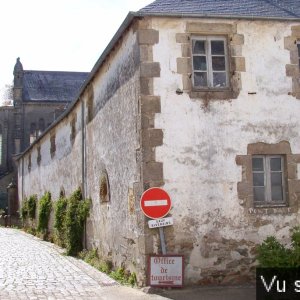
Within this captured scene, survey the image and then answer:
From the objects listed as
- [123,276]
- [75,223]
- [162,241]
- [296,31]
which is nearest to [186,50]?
[296,31]

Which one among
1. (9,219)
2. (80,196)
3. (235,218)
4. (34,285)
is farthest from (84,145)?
(9,219)

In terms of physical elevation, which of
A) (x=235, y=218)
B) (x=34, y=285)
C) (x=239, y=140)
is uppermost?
(x=239, y=140)

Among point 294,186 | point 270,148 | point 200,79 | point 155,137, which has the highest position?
point 200,79

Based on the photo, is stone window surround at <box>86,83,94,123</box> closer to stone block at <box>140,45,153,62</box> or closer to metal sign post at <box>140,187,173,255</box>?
stone block at <box>140,45,153,62</box>

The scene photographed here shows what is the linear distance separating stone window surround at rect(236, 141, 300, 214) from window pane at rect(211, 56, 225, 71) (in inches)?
64.0

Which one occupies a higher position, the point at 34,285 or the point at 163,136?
the point at 163,136

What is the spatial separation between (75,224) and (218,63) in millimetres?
7564

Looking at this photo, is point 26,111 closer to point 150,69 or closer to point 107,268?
point 107,268

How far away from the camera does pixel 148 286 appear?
8.92m

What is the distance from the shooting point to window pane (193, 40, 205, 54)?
982cm

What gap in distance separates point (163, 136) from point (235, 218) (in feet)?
6.74

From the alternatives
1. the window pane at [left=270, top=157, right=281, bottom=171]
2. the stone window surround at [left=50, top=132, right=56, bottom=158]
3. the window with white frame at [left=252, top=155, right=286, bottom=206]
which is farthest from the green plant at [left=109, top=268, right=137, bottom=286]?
the stone window surround at [left=50, top=132, right=56, bottom=158]

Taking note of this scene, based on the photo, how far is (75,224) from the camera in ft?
50.0

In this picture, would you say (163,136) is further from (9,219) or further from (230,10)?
(9,219)
